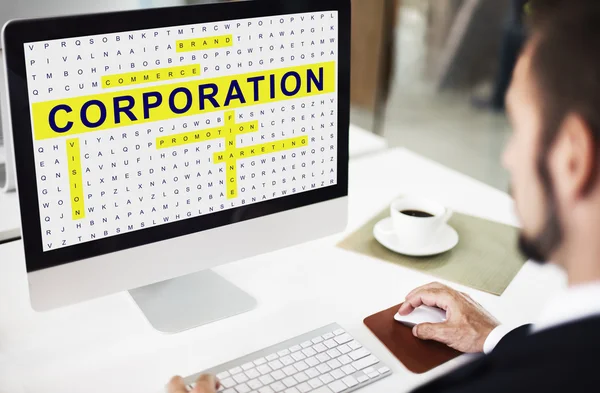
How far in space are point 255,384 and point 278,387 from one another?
0.11 ft

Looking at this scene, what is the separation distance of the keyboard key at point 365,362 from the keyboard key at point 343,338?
0.15 ft

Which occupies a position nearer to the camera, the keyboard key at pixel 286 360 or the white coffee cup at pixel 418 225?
the keyboard key at pixel 286 360

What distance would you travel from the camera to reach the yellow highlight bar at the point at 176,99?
0.97 m

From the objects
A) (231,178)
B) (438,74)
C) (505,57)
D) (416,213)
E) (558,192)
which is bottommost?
(438,74)

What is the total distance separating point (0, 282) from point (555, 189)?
3.26 ft

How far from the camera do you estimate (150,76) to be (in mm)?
1020

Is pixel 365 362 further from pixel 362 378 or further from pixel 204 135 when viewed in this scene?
pixel 204 135

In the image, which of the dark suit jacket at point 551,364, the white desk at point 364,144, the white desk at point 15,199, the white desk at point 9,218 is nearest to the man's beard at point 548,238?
the dark suit jacket at point 551,364

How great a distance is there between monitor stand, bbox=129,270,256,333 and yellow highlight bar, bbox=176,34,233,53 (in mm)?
427

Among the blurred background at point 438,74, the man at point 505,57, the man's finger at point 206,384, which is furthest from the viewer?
the blurred background at point 438,74

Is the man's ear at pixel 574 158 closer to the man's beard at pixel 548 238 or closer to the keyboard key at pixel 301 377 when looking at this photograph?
the man's beard at pixel 548 238

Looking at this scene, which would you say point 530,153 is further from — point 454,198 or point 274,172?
point 454,198

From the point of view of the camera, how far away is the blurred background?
405cm

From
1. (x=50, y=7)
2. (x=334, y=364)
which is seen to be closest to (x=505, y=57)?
(x=50, y=7)
